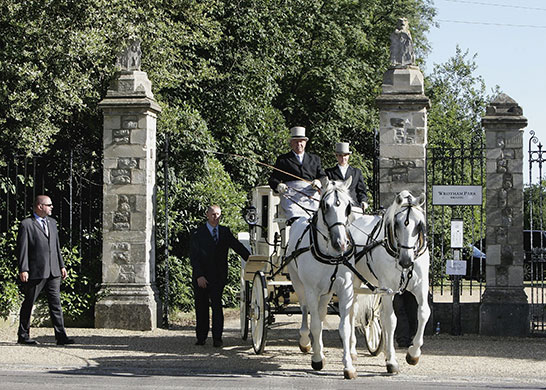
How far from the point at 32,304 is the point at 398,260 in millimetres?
5646

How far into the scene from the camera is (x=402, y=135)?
554 inches

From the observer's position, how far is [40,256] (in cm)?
1226

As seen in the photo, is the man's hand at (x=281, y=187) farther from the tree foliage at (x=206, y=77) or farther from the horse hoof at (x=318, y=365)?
the tree foliage at (x=206, y=77)

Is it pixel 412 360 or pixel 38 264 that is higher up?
pixel 38 264

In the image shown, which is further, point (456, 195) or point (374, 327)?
point (456, 195)

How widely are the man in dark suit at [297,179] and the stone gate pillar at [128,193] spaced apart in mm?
3488

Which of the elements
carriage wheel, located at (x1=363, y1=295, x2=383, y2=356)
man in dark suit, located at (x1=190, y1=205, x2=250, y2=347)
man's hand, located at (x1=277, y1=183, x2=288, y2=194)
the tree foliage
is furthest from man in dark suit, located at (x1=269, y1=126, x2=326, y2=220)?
the tree foliage

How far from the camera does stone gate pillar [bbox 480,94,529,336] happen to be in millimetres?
13680

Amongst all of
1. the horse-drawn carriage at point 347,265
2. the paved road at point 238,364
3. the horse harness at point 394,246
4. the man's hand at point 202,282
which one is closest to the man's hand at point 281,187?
the horse-drawn carriage at point 347,265

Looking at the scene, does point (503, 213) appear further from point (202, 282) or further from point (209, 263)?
point (202, 282)

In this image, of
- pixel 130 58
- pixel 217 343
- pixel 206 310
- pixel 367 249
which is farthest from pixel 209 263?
pixel 130 58

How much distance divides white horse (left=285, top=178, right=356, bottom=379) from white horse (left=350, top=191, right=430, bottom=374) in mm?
374

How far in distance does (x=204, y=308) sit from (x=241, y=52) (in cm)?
1183

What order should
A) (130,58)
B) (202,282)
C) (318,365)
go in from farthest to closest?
(130,58)
(202,282)
(318,365)
